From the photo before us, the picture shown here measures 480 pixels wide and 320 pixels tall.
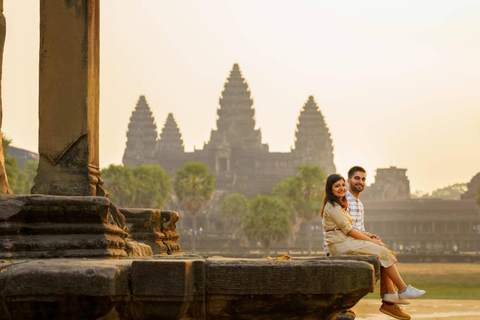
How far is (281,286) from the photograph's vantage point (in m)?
4.68

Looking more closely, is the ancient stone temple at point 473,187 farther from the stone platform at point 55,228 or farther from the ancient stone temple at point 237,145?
the stone platform at point 55,228

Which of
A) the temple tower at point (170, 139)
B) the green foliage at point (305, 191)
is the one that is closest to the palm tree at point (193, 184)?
the green foliage at point (305, 191)

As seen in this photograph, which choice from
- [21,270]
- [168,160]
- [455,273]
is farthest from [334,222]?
[168,160]

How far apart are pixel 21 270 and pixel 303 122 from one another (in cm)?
10288

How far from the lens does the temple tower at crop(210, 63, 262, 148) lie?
103 meters

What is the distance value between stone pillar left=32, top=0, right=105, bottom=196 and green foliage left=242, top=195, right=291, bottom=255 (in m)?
47.8

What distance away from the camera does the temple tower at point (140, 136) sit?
10312 centimetres

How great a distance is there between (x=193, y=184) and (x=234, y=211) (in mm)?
14347

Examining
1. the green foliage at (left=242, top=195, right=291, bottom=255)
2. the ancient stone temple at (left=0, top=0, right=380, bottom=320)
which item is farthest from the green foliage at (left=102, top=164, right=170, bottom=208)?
the ancient stone temple at (left=0, top=0, right=380, bottom=320)

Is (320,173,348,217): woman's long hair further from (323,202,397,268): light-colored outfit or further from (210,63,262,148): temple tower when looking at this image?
(210,63,262,148): temple tower

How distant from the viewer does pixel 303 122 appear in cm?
10675

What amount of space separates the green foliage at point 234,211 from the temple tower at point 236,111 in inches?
1056

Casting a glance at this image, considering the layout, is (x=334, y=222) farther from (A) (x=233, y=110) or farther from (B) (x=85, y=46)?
(A) (x=233, y=110)

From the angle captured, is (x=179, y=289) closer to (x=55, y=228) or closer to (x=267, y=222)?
(x=55, y=228)
